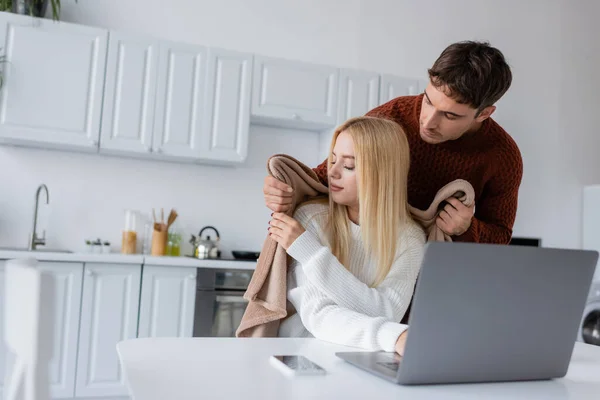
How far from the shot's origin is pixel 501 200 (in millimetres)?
1995

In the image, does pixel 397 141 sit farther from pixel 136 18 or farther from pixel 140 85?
pixel 136 18

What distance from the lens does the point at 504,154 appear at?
1.97m

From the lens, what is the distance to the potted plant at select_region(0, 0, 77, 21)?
135 inches

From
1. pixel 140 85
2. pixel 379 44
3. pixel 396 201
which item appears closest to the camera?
pixel 396 201

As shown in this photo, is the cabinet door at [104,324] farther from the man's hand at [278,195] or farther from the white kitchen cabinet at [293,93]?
the man's hand at [278,195]

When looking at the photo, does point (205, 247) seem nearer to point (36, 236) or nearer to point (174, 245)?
point (174, 245)

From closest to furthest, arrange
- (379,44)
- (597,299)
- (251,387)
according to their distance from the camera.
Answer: (251,387) → (597,299) → (379,44)

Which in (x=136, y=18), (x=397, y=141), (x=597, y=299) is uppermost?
(x=136, y=18)

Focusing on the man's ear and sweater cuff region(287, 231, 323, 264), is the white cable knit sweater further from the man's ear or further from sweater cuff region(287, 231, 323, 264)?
Result: the man's ear

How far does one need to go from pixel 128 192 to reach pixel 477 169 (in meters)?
2.57

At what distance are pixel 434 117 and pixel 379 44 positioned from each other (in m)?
2.83

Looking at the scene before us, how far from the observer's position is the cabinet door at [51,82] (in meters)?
3.37

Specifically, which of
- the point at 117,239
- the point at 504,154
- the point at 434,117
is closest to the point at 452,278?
the point at 434,117

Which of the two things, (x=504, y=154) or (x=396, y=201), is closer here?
(x=396, y=201)
